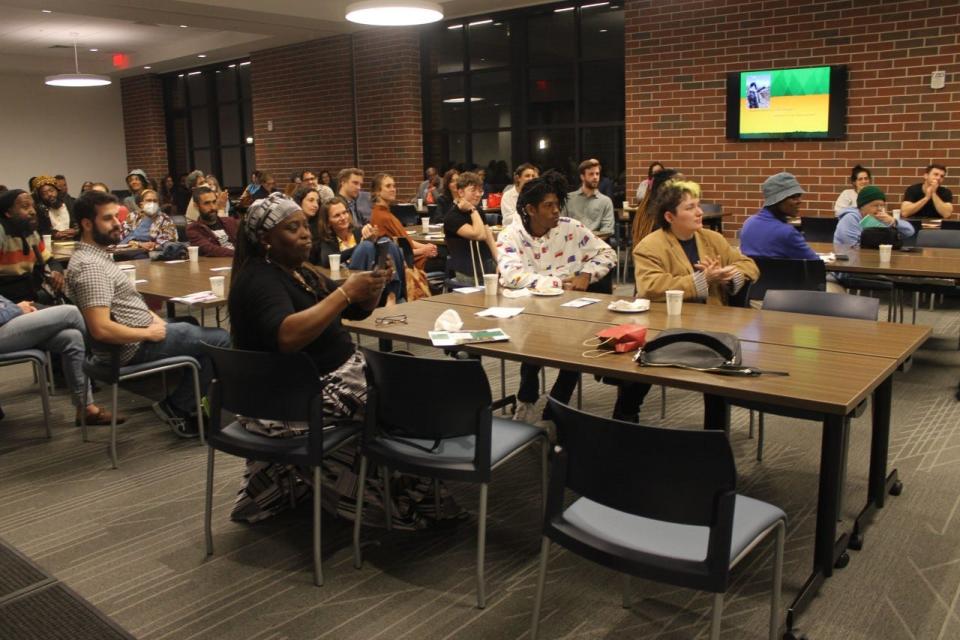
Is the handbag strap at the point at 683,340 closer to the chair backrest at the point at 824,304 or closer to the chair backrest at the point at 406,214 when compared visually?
the chair backrest at the point at 824,304

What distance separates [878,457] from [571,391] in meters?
1.36

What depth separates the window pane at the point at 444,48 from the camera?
10.8 metres

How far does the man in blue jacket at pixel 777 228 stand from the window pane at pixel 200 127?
12.6 meters

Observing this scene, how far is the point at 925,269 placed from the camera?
4344 millimetres

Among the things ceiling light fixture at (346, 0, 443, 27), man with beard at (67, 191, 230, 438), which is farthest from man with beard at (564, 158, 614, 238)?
man with beard at (67, 191, 230, 438)

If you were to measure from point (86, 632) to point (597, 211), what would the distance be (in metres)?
5.80

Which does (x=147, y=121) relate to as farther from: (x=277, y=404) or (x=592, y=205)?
(x=277, y=404)

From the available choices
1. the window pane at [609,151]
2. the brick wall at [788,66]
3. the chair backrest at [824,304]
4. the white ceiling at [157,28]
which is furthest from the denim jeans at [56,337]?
the window pane at [609,151]

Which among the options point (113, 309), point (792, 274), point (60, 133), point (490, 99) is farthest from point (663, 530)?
point (60, 133)

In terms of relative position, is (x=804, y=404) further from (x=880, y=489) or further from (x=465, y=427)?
(x=880, y=489)

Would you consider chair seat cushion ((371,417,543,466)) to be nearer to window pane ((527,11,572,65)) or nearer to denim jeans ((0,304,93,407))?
denim jeans ((0,304,93,407))

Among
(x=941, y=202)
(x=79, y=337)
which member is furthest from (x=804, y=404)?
(x=941, y=202)

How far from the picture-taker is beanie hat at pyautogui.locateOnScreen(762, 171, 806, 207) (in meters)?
4.26

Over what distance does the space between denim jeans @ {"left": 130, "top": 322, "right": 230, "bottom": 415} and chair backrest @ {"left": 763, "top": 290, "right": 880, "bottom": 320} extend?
2.55 metres
